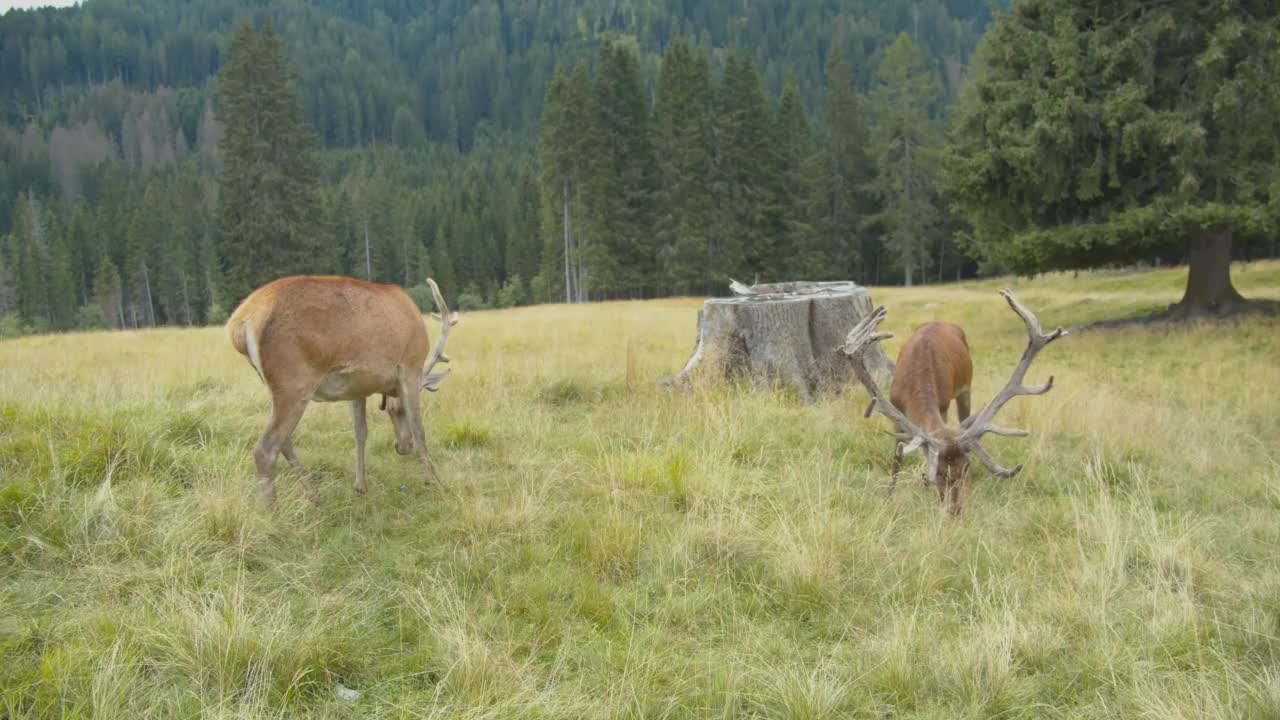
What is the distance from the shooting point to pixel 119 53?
16375 cm

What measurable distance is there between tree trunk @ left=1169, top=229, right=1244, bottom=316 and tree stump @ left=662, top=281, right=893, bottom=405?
33.0 ft

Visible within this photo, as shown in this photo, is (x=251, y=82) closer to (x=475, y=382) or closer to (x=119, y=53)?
(x=475, y=382)

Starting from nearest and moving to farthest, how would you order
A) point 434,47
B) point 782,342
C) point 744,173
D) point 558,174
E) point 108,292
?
point 782,342, point 558,174, point 744,173, point 108,292, point 434,47

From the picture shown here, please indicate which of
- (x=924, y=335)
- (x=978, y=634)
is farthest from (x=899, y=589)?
(x=924, y=335)

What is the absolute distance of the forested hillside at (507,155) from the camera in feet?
135

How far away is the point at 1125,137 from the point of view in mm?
14406

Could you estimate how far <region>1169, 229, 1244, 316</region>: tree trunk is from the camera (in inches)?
612

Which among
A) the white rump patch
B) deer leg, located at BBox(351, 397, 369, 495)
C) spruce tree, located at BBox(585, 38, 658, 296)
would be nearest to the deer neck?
deer leg, located at BBox(351, 397, 369, 495)

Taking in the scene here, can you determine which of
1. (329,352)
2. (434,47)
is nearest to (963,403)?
(329,352)

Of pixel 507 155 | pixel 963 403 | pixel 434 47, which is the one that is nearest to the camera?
pixel 963 403

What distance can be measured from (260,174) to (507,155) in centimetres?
7578

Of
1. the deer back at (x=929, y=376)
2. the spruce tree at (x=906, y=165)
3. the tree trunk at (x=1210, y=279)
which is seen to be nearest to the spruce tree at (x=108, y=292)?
the spruce tree at (x=906, y=165)

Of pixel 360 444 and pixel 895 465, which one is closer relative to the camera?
pixel 895 465

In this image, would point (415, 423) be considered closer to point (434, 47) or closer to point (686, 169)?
point (686, 169)
